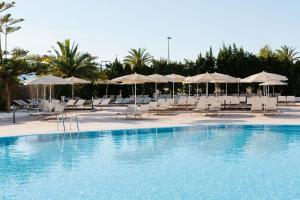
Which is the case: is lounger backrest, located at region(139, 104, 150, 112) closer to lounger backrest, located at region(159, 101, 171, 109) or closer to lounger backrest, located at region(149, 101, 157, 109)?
lounger backrest, located at region(149, 101, 157, 109)

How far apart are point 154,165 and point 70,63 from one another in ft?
66.6

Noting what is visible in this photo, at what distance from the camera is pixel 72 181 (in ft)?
28.6

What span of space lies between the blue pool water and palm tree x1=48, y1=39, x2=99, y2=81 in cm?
1463

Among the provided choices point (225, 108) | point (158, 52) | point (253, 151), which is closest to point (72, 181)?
point (253, 151)

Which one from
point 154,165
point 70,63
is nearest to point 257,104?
point 154,165

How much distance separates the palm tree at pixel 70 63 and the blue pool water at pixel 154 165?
14628 millimetres

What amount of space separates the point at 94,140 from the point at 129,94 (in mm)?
23312

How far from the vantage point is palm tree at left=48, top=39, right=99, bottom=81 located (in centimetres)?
2927

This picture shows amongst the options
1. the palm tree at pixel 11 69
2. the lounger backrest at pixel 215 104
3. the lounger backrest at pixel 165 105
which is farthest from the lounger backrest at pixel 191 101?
the palm tree at pixel 11 69

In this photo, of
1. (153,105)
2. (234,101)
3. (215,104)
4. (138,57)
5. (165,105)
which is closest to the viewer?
(215,104)

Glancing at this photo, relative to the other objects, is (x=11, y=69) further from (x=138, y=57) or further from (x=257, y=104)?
(x=138, y=57)

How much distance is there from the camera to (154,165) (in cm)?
1016

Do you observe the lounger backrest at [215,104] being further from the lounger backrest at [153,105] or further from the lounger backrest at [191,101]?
the lounger backrest at [191,101]

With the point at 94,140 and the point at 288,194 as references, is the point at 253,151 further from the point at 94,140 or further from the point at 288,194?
the point at 94,140
